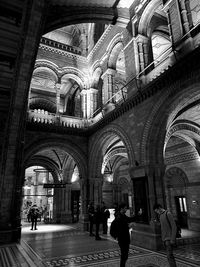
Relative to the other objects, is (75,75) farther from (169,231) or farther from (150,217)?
(169,231)

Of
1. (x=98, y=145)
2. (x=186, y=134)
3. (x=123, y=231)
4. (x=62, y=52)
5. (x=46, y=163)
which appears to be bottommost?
(x=123, y=231)

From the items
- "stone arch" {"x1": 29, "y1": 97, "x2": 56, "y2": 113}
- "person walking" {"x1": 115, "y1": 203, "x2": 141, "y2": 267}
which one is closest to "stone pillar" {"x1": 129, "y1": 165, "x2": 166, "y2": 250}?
"person walking" {"x1": 115, "y1": 203, "x2": 141, "y2": 267}

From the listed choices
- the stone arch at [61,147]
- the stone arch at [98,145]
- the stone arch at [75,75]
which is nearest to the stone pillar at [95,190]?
the stone arch at [98,145]

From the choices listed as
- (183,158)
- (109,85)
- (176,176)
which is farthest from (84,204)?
(109,85)

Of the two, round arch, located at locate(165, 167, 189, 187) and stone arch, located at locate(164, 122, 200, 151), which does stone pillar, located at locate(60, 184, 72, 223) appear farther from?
stone arch, located at locate(164, 122, 200, 151)

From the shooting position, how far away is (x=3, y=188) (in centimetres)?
978

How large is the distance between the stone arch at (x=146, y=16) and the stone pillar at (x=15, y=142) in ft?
16.8

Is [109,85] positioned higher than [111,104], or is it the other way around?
[109,85]

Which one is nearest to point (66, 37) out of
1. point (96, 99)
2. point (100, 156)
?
point (96, 99)

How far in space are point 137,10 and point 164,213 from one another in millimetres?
9654

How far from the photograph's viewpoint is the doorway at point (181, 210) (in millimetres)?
12602

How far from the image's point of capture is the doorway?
41.3 feet

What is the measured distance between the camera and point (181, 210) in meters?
12.9

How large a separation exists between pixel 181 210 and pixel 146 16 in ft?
35.0
